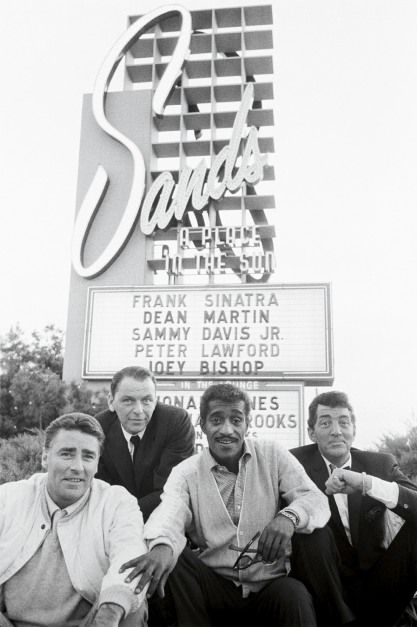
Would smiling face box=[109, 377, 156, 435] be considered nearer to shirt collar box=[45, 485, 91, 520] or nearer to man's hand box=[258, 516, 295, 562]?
shirt collar box=[45, 485, 91, 520]

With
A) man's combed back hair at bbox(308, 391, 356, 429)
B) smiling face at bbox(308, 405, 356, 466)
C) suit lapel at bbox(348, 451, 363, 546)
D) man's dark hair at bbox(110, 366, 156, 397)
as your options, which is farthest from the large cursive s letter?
suit lapel at bbox(348, 451, 363, 546)

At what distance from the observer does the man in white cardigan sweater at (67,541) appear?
9.27ft

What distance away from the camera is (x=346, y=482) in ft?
10.9

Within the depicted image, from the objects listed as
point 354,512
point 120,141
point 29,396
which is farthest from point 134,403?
point 120,141

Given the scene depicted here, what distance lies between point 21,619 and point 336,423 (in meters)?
1.97

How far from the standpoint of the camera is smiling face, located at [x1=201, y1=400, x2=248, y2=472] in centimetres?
330

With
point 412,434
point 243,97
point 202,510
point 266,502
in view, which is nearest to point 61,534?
point 202,510

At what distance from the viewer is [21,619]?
285 cm

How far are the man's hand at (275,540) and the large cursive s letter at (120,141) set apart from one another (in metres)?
12.4

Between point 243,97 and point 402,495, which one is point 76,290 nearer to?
point 243,97

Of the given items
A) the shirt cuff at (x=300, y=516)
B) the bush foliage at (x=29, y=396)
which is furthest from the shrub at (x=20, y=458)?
the shirt cuff at (x=300, y=516)

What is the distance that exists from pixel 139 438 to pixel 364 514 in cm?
156

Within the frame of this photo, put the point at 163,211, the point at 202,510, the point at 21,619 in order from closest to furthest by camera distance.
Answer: the point at 21,619
the point at 202,510
the point at 163,211

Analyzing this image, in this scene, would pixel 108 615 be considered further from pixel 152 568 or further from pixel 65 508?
pixel 65 508
